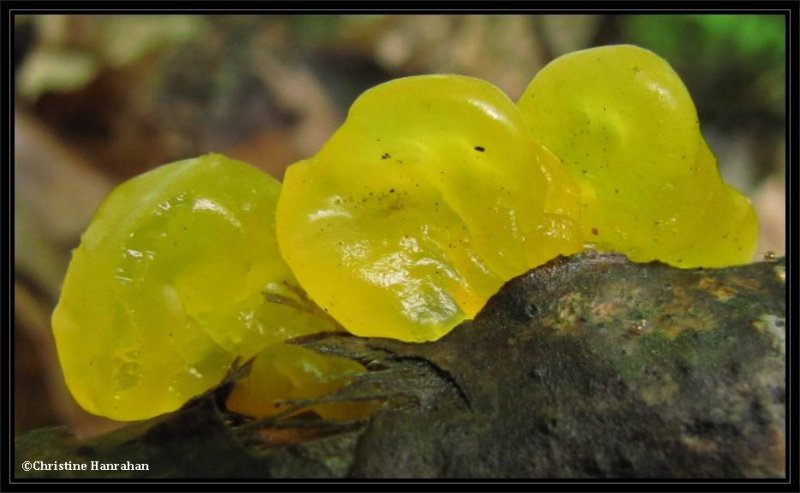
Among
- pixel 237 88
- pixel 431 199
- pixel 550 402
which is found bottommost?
pixel 550 402

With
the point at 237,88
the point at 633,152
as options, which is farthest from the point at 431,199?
the point at 237,88

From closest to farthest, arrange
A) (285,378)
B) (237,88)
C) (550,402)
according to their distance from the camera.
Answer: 1. (550,402)
2. (285,378)
3. (237,88)

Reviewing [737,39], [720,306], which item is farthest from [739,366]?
[737,39]

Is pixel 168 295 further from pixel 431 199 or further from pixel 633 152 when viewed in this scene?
pixel 633 152

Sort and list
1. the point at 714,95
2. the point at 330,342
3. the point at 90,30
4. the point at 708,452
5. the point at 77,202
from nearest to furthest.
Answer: the point at 708,452
the point at 330,342
the point at 77,202
the point at 90,30
the point at 714,95

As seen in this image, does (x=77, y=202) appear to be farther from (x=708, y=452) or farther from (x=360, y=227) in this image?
(x=708, y=452)

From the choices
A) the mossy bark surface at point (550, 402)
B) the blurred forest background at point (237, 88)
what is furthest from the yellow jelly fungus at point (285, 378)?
the blurred forest background at point (237, 88)
